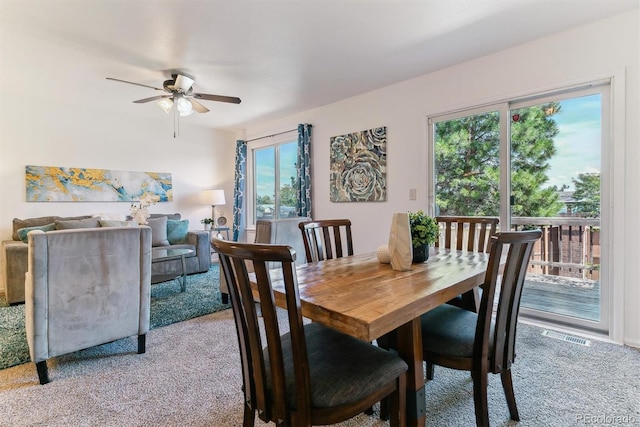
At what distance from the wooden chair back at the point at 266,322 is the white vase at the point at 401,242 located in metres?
0.75

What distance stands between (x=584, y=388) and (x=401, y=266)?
4.34 ft

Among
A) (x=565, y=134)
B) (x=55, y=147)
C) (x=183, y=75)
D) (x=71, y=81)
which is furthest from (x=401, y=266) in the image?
(x=55, y=147)

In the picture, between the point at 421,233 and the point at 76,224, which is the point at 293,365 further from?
the point at 76,224

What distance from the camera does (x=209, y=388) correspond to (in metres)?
1.75

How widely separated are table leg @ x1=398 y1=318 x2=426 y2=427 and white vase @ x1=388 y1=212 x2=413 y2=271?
1.23 feet

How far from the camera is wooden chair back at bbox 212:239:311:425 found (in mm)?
847

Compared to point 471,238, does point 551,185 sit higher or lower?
higher

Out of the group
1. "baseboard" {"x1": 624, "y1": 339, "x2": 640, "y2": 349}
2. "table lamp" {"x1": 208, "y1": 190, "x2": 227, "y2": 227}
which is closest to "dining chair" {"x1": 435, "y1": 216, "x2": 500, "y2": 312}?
"baseboard" {"x1": 624, "y1": 339, "x2": 640, "y2": 349}

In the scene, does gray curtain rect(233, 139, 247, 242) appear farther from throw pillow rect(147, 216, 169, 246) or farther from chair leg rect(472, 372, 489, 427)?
chair leg rect(472, 372, 489, 427)

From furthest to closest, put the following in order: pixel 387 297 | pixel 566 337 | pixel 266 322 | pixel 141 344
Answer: pixel 566 337 → pixel 141 344 → pixel 387 297 → pixel 266 322

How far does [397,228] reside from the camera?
58.3 inches

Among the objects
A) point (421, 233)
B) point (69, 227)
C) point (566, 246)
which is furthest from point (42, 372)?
point (566, 246)

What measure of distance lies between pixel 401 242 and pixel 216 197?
446cm

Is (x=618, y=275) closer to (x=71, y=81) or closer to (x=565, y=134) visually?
(x=565, y=134)
